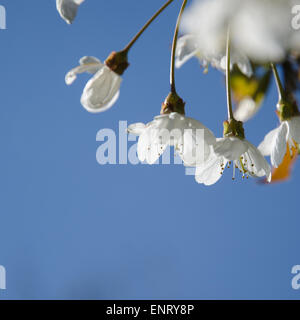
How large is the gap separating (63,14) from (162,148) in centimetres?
42

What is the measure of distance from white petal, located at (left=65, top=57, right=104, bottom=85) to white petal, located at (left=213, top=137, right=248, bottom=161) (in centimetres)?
36

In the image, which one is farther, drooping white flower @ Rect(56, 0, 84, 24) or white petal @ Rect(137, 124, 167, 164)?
white petal @ Rect(137, 124, 167, 164)

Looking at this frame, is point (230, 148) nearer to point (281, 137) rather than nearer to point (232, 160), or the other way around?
point (232, 160)

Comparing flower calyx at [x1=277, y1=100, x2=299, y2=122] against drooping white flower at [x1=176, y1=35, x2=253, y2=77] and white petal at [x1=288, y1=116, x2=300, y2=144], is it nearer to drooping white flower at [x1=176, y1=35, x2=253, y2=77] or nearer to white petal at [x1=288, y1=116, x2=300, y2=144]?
white petal at [x1=288, y1=116, x2=300, y2=144]

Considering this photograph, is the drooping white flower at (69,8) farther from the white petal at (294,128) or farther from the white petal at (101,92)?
the white petal at (294,128)

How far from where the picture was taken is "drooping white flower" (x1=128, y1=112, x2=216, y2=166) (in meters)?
1.08

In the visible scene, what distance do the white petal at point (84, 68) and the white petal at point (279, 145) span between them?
53cm

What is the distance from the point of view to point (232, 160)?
1.19 m

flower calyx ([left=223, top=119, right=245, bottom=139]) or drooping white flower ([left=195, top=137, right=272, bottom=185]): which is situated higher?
flower calyx ([left=223, top=119, right=245, bottom=139])

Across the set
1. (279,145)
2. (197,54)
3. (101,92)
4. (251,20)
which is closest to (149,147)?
(101,92)

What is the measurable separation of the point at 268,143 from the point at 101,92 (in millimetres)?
537

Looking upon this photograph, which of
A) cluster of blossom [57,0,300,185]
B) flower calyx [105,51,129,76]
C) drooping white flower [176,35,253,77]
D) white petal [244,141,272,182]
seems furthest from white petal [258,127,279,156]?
flower calyx [105,51,129,76]

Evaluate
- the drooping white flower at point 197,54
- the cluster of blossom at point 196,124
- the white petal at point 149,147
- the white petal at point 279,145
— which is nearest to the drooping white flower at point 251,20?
the cluster of blossom at point 196,124
